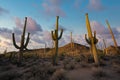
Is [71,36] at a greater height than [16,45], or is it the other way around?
[71,36]

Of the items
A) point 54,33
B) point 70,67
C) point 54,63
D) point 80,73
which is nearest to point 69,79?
point 80,73

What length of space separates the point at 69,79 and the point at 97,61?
17.0 feet

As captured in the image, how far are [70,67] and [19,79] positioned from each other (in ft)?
13.8

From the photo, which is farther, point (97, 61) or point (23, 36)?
point (23, 36)

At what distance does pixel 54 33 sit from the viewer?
18.5 m

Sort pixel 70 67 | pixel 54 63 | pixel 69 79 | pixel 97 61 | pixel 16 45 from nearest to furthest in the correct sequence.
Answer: pixel 69 79, pixel 70 67, pixel 97 61, pixel 54 63, pixel 16 45

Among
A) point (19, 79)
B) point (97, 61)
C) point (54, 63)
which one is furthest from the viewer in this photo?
point (54, 63)

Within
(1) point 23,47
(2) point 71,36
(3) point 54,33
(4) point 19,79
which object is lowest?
(4) point 19,79

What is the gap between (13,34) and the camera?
2066cm

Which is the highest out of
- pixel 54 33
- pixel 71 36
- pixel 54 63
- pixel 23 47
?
pixel 71 36

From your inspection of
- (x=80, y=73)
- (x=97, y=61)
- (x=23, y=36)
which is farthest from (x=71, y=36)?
(x=80, y=73)

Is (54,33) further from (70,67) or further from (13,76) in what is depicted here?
(13,76)

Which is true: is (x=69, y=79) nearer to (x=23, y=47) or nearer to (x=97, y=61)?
(x=97, y=61)

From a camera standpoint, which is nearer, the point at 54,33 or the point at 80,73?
the point at 80,73
